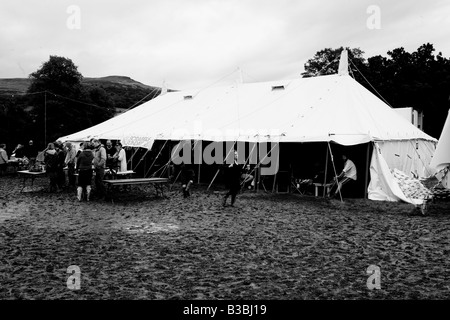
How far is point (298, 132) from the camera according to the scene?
39.4ft

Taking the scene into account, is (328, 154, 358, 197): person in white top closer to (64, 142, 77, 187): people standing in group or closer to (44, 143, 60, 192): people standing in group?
(44, 143, 60, 192): people standing in group

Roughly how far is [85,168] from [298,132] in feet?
20.6

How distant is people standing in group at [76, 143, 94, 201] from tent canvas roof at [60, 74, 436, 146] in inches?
175

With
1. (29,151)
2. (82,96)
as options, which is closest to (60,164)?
(29,151)

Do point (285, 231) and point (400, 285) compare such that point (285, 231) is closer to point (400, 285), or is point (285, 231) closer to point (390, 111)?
point (400, 285)

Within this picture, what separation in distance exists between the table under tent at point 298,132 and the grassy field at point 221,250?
7.67 ft

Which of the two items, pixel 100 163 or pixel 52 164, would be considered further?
pixel 52 164

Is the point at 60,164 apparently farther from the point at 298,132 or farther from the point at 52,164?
the point at 298,132

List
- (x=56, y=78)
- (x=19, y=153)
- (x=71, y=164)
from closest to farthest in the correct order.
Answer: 1. (x=71, y=164)
2. (x=19, y=153)
3. (x=56, y=78)

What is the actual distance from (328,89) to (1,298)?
12627 millimetres

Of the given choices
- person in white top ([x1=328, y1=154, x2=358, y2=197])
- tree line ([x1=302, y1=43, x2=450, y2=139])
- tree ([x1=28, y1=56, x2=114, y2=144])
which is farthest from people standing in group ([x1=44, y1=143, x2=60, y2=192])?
tree line ([x1=302, y1=43, x2=450, y2=139])

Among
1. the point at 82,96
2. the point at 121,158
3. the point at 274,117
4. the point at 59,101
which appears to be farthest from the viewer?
the point at 82,96

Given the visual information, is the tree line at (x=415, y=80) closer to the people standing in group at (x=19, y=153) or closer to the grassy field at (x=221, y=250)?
the people standing in group at (x=19, y=153)

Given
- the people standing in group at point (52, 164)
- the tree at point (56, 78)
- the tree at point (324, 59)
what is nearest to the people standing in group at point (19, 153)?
the people standing in group at point (52, 164)
